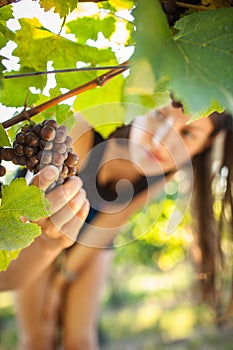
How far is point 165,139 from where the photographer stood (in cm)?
158

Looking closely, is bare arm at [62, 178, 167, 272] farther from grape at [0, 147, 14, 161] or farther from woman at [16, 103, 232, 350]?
grape at [0, 147, 14, 161]

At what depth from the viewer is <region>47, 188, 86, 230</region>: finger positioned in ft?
2.62

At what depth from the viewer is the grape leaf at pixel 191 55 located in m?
0.38

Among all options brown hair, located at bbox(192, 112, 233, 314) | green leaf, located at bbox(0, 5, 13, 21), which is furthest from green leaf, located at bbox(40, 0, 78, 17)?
brown hair, located at bbox(192, 112, 233, 314)

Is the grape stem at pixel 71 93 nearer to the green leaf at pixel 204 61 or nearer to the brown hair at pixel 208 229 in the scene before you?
the green leaf at pixel 204 61

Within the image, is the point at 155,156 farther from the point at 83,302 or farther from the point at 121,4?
the point at 83,302

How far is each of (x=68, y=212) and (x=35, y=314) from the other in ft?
7.79

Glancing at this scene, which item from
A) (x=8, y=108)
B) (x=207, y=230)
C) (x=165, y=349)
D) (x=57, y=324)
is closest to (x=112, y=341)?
(x=165, y=349)

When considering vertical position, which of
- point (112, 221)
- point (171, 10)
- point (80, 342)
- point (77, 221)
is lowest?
point (80, 342)

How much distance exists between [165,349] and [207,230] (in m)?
5.51

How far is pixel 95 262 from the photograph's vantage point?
294cm

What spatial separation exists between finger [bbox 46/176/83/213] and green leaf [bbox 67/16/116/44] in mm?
204

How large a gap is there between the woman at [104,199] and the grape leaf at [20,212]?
1.00 feet

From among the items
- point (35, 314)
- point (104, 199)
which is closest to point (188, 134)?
point (104, 199)
